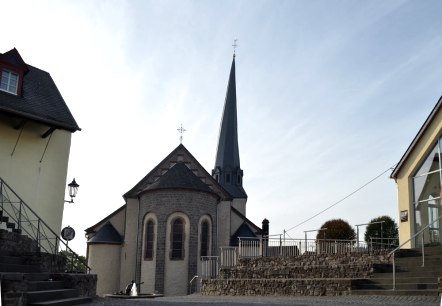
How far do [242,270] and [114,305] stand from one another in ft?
35.8

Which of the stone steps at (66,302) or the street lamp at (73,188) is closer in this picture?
the stone steps at (66,302)

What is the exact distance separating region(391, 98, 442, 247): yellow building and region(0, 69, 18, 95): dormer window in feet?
52.5

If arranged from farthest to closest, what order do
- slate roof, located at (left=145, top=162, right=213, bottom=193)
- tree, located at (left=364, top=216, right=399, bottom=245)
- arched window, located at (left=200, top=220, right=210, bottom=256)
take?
tree, located at (left=364, top=216, right=399, bottom=245) < arched window, located at (left=200, top=220, right=210, bottom=256) < slate roof, located at (left=145, top=162, right=213, bottom=193)

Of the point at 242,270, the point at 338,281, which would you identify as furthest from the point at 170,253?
the point at 338,281

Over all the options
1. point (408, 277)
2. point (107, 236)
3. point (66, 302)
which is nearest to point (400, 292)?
point (408, 277)

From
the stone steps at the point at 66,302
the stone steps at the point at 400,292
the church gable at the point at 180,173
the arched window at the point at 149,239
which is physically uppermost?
the church gable at the point at 180,173

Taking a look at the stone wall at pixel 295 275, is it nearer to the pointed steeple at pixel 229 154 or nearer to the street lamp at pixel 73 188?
the street lamp at pixel 73 188

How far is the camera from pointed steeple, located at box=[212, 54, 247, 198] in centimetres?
4875

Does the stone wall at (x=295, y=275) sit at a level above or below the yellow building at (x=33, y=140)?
below

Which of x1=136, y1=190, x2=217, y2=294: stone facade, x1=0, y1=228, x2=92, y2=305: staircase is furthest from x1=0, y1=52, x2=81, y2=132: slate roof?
x1=136, y1=190, x2=217, y2=294: stone facade

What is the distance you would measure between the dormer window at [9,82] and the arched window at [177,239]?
1399 centimetres

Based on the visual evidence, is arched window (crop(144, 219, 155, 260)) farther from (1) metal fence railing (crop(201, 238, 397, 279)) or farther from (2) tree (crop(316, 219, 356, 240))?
(2) tree (crop(316, 219, 356, 240))

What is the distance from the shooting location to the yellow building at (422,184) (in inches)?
739

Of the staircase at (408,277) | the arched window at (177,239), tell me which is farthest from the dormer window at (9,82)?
the staircase at (408,277)
